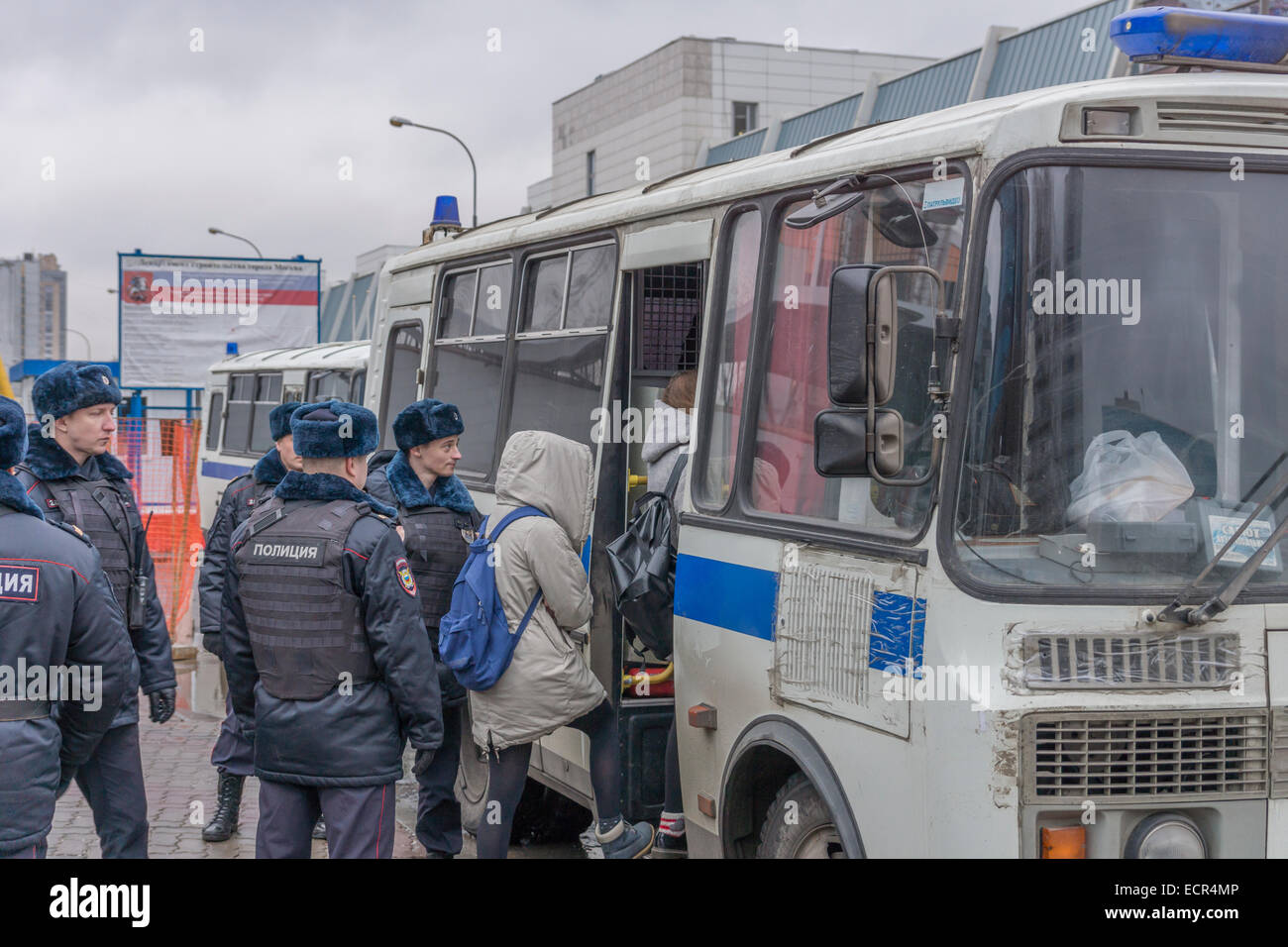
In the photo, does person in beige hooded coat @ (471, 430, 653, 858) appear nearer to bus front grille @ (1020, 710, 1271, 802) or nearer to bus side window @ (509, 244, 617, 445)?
bus side window @ (509, 244, 617, 445)

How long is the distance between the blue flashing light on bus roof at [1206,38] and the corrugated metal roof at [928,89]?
1905 centimetres

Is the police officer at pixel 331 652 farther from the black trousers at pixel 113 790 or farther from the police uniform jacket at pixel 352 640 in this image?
the black trousers at pixel 113 790

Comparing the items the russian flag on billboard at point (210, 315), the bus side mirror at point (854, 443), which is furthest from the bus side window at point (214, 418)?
the bus side mirror at point (854, 443)

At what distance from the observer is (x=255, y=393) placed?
19797mm

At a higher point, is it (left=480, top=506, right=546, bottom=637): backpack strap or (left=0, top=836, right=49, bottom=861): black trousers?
(left=480, top=506, right=546, bottom=637): backpack strap

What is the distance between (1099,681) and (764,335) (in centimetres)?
175

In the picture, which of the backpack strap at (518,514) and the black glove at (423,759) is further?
the backpack strap at (518,514)

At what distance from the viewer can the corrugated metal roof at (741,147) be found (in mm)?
30953

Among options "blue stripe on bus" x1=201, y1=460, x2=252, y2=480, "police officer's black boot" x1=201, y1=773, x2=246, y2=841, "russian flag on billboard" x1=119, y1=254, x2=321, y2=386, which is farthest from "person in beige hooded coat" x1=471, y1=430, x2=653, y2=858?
"russian flag on billboard" x1=119, y1=254, x2=321, y2=386

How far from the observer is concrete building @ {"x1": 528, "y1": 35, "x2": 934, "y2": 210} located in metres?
44.9

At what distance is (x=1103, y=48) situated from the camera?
1967 centimetres

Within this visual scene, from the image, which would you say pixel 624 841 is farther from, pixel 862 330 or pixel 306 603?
pixel 862 330

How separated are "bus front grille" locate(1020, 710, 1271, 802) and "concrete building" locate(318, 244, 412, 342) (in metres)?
35.1

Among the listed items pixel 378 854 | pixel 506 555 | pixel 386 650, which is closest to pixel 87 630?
pixel 386 650
